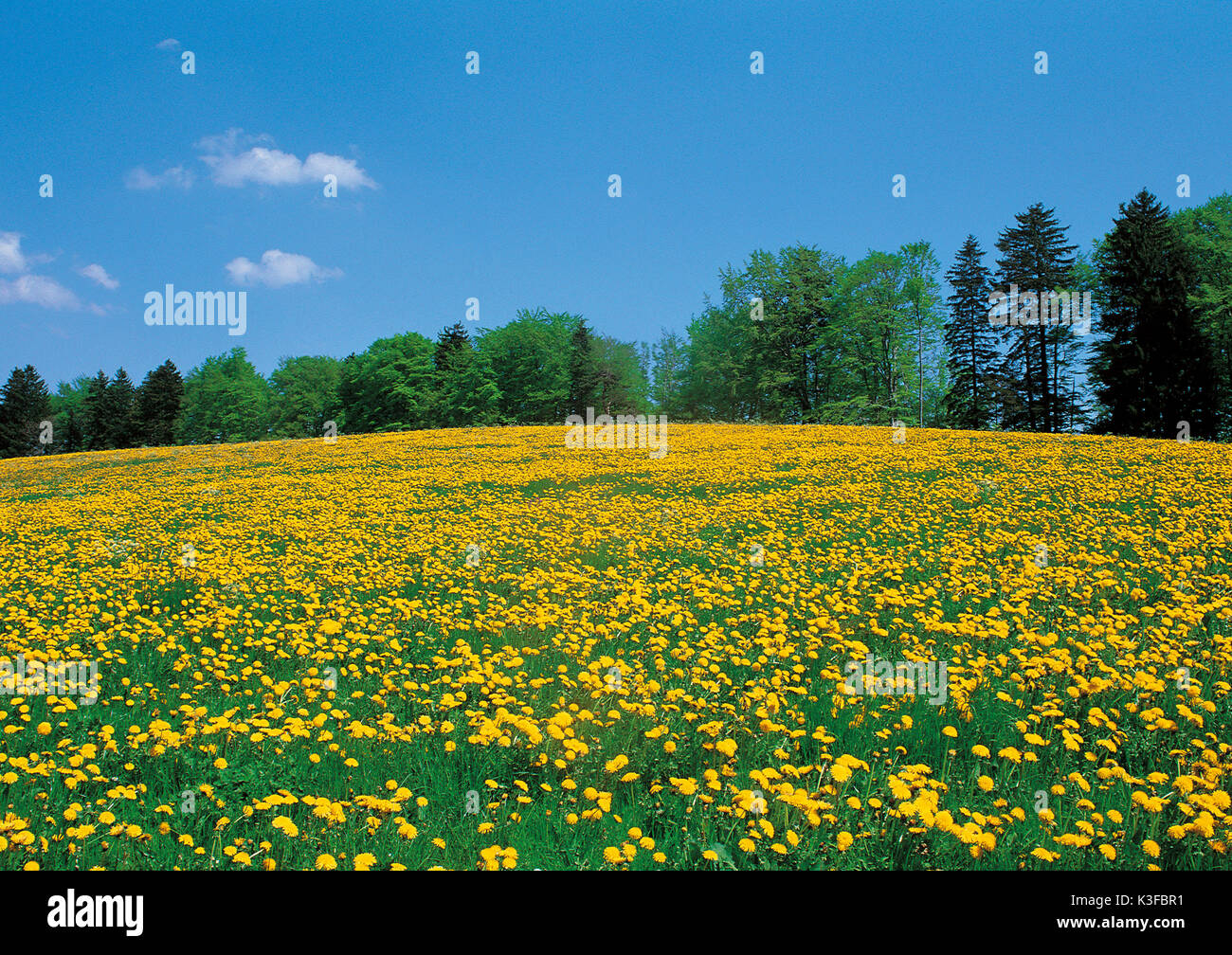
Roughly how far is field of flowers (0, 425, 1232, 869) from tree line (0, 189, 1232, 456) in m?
31.7

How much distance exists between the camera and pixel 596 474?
18609mm

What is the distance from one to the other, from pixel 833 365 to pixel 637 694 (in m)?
53.1

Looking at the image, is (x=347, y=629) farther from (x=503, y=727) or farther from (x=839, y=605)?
(x=839, y=605)

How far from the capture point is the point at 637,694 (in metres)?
4.80

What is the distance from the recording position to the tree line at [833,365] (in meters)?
36.6

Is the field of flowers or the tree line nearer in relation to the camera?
the field of flowers

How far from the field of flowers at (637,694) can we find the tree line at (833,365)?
3172cm

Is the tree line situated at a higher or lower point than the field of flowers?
higher

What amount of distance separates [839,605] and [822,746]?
2.71 meters

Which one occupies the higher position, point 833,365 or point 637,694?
point 833,365

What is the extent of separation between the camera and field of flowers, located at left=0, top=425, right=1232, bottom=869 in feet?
10.5

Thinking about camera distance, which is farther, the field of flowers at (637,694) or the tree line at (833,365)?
the tree line at (833,365)

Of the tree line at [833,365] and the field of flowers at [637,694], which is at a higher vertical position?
the tree line at [833,365]
